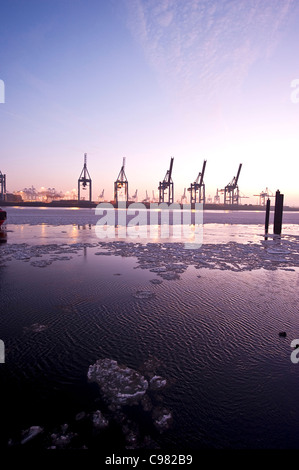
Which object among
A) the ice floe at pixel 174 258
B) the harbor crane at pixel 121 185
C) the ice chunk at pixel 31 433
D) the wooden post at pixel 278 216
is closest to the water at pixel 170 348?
the ice chunk at pixel 31 433

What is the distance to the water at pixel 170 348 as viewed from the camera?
5.83ft

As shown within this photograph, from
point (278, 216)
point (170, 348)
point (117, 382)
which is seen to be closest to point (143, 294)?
Answer: point (170, 348)

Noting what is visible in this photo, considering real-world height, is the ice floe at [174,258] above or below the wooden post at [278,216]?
below

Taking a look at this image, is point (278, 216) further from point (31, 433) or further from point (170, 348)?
point (31, 433)

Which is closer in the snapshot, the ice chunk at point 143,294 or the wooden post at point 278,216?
the ice chunk at point 143,294

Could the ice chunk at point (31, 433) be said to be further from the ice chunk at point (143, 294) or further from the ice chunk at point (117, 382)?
the ice chunk at point (143, 294)

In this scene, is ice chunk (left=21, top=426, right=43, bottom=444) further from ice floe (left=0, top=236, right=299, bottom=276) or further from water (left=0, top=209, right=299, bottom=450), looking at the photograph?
ice floe (left=0, top=236, right=299, bottom=276)

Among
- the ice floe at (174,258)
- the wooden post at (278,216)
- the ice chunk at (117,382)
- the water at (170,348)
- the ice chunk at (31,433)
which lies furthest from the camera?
the wooden post at (278,216)

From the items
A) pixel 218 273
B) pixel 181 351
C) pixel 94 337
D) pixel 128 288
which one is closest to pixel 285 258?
pixel 218 273

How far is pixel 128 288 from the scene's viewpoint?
4812 mm

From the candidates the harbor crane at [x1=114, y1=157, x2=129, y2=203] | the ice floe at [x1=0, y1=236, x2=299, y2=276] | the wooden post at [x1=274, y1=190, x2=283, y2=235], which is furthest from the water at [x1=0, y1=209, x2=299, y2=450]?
the harbor crane at [x1=114, y1=157, x2=129, y2=203]

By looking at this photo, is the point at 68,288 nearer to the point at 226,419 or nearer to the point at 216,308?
the point at 216,308

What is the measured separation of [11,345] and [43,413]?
119 cm

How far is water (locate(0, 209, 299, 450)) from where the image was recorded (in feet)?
5.83
